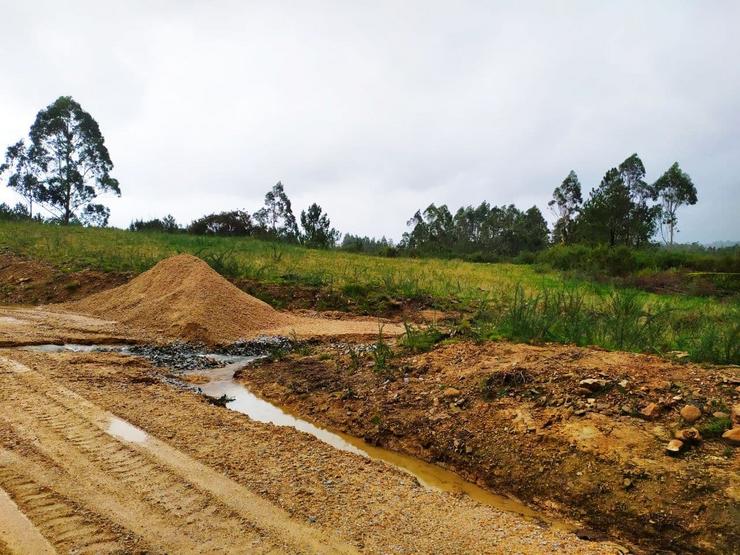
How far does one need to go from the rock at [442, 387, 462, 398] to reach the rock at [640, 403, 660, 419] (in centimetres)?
171

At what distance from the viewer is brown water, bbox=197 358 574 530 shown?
3.74 meters

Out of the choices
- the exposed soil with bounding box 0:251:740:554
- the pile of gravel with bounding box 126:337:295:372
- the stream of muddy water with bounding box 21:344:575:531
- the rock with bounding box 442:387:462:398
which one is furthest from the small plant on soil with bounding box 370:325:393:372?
the pile of gravel with bounding box 126:337:295:372

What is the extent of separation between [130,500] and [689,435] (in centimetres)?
401

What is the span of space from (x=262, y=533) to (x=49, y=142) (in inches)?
1588

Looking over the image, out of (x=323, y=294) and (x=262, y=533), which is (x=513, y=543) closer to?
(x=262, y=533)

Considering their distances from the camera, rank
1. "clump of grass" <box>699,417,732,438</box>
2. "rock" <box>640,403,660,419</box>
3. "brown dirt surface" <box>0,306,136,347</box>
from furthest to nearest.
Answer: "brown dirt surface" <box>0,306,136,347</box> → "rock" <box>640,403,660,419</box> → "clump of grass" <box>699,417,732,438</box>

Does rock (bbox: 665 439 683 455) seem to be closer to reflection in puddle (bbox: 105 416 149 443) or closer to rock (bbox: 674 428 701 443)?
rock (bbox: 674 428 701 443)

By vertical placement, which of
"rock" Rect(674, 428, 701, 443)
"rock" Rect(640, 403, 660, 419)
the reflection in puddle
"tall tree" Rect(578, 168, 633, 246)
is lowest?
the reflection in puddle

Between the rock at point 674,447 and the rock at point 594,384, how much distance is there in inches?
34.8

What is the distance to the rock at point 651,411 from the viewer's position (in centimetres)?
404

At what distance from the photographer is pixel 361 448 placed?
4.67m

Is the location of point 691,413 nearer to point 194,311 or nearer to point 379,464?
point 379,464

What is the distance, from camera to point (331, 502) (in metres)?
3.27

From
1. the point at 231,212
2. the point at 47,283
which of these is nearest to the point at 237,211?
the point at 231,212
